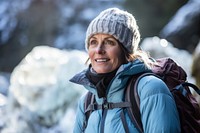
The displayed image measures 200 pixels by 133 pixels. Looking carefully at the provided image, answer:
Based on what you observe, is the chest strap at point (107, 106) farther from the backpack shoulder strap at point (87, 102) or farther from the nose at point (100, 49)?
the nose at point (100, 49)

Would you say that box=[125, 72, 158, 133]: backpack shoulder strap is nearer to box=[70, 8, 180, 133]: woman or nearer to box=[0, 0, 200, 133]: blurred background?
box=[70, 8, 180, 133]: woman

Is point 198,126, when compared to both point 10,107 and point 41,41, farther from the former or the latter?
point 41,41

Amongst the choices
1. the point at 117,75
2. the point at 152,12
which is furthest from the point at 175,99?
the point at 152,12

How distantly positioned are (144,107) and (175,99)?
25cm

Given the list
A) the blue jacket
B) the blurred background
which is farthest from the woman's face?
the blurred background

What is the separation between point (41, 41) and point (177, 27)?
5708 mm

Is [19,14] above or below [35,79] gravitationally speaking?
above

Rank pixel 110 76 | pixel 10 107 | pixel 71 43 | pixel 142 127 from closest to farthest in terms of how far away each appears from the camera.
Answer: pixel 142 127, pixel 110 76, pixel 10 107, pixel 71 43

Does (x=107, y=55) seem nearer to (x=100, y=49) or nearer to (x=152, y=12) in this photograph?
(x=100, y=49)

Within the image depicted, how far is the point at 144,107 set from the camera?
2891 millimetres

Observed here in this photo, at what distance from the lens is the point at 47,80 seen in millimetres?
9406

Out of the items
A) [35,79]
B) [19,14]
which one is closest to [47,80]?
[35,79]

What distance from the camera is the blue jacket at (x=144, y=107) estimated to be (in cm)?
286

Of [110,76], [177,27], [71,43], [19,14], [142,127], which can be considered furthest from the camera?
[19,14]
